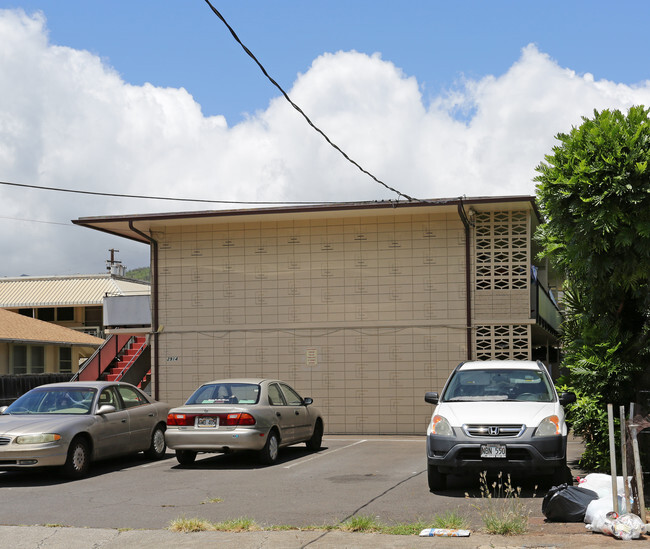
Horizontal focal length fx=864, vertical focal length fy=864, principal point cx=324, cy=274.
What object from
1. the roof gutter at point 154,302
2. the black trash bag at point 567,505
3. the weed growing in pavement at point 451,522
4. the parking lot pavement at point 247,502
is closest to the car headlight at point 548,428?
the parking lot pavement at point 247,502

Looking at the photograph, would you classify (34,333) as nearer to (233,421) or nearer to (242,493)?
(233,421)

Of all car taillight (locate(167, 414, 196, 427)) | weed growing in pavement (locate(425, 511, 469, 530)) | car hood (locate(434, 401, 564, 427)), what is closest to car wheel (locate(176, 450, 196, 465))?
car taillight (locate(167, 414, 196, 427))

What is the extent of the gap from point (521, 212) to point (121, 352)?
15.2 m

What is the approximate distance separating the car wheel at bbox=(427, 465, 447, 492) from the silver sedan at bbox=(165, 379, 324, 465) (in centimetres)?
381

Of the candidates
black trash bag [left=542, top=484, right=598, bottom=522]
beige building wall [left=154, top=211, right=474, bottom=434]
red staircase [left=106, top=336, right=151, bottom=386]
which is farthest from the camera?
red staircase [left=106, top=336, right=151, bottom=386]

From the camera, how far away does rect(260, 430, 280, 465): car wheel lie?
1451 centimetres

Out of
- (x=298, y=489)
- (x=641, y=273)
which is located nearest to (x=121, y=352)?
(x=298, y=489)

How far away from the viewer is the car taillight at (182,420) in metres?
14.5

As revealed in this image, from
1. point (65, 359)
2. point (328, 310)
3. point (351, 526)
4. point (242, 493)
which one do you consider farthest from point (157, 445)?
point (65, 359)

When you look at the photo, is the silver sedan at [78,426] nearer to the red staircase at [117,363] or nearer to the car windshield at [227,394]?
the car windshield at [227,394]

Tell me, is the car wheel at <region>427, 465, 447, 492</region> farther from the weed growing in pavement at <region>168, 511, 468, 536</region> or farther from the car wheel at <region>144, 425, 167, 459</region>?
the car wheel at <region>144, 425, 167, 459</region>

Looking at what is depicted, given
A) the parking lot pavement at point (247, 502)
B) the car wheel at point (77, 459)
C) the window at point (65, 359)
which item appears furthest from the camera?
the window at point (65, 359)

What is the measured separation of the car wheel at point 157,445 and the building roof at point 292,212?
23.8 feet

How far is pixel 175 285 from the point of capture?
76.6 feet
